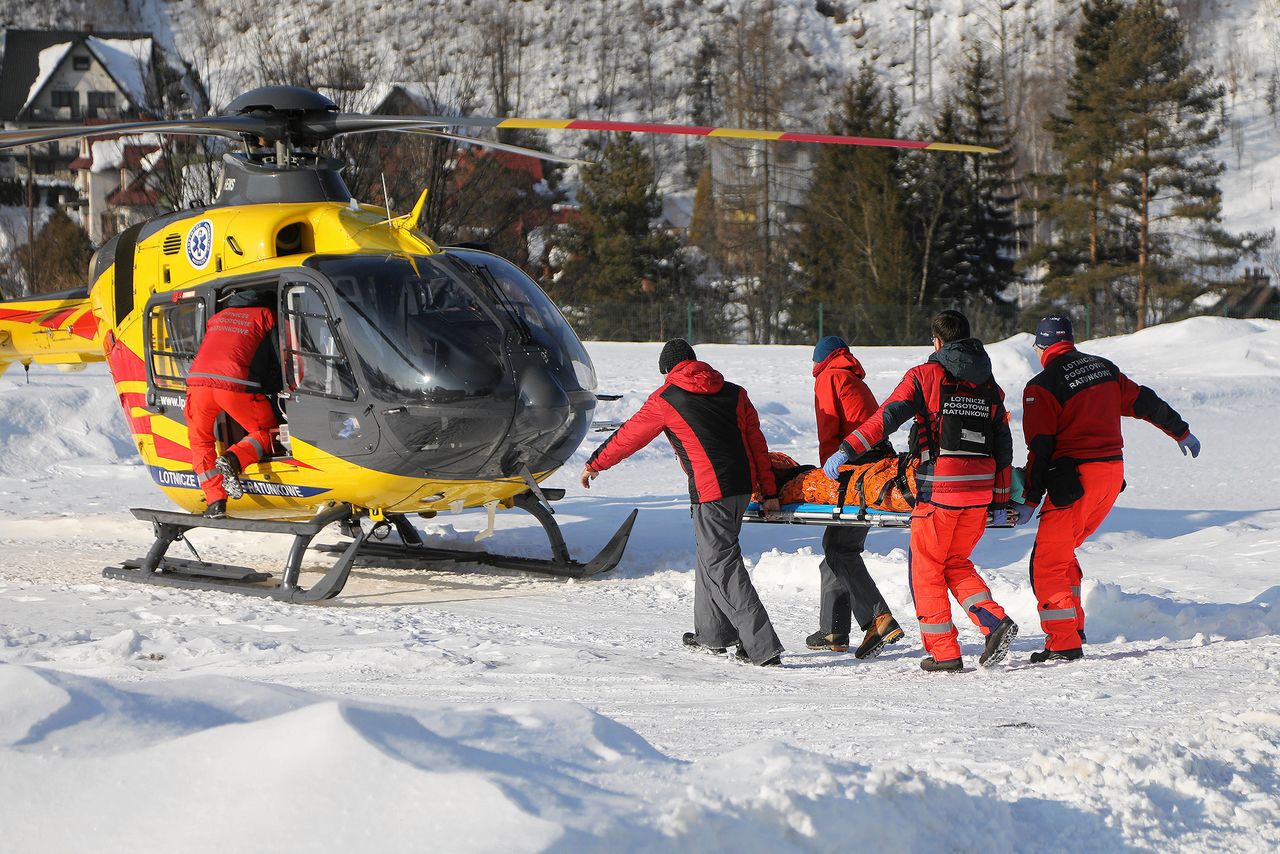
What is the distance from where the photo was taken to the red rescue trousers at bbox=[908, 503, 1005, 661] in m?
6.14

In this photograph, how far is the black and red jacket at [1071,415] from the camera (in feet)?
21.5

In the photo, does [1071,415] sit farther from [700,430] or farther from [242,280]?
[242,280]

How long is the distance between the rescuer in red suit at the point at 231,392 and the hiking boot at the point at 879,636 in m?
3.96

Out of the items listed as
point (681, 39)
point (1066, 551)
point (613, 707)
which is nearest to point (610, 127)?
point (1066, 551)

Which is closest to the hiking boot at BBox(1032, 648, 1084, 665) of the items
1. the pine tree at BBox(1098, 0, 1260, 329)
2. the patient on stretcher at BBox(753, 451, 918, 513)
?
the patient on stretcher at BBox(753, 451, 918, 513)

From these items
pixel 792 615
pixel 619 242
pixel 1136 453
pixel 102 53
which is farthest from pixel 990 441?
pixel 102 53

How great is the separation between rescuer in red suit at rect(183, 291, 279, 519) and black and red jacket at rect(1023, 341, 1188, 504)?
4.61m

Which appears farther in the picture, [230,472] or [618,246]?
[618,246]

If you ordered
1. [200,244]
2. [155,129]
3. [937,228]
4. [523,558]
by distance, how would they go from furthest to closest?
[937,228] < [523,558] < [200,244] < [155,129]

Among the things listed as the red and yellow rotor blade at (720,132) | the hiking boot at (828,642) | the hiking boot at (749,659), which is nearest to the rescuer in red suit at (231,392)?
the red and yellow rotor blade at (720,132)

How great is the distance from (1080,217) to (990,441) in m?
38.7

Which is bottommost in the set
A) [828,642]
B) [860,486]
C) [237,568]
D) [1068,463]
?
[828,642]

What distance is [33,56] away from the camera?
232 feet

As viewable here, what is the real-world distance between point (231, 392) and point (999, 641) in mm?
4811
